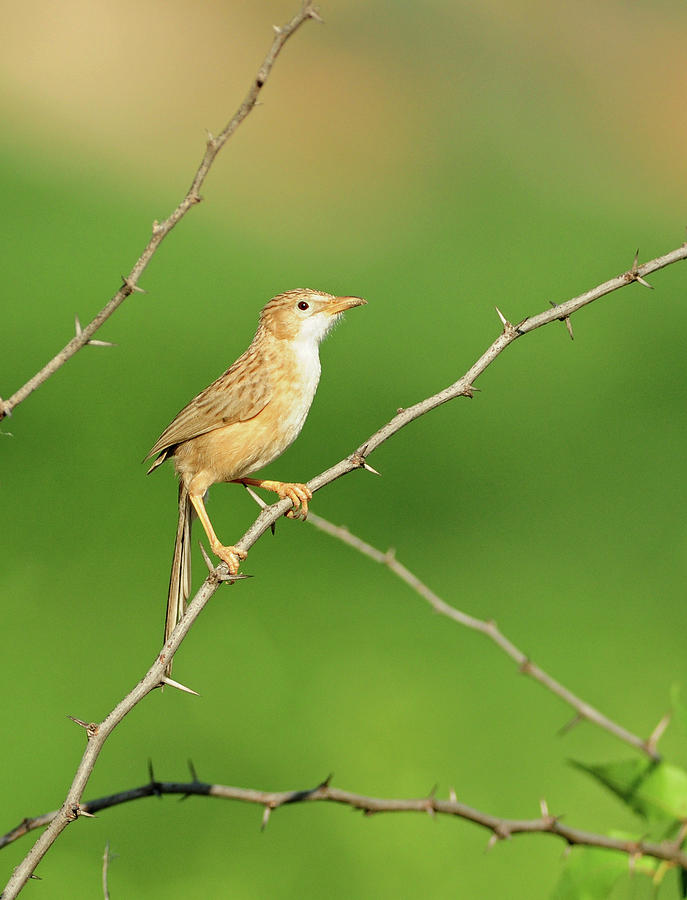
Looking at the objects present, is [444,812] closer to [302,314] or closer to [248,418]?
[248,418]

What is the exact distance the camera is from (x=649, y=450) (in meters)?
11.4

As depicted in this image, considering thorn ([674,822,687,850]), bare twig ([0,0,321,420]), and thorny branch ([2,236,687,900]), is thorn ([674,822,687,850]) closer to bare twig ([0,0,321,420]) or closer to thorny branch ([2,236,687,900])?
thorny branch ([2,236,687,900])

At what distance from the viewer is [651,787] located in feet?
5.90

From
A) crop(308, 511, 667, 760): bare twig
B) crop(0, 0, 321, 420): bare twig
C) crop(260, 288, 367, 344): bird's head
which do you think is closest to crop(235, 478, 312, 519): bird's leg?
crop(260, 288, 367, 344): bird's head

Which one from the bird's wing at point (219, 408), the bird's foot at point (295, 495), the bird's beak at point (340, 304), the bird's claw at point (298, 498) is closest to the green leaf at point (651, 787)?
the bird's foot at point (295, 495)

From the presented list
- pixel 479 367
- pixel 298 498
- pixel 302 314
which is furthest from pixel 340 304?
pixel 479 367

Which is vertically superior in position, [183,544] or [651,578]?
[651,578]

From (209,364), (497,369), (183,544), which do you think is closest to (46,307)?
(209,364)

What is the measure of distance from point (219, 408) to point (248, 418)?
126 mm

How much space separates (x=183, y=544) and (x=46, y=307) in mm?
9092

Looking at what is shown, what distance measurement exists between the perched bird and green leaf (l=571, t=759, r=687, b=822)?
7.51 feet

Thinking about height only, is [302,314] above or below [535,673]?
above

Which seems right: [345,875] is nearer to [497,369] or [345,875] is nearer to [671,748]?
[671,748]

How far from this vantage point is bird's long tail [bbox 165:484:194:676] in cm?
396
